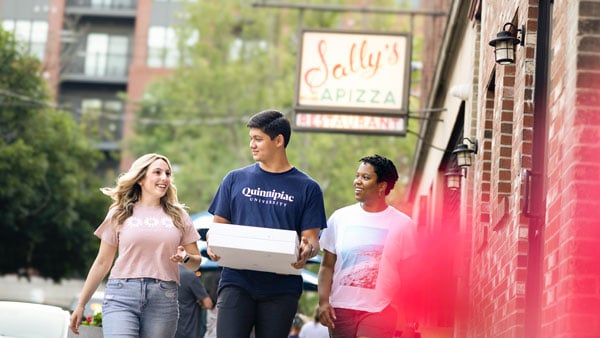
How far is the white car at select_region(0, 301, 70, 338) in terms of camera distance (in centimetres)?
1387

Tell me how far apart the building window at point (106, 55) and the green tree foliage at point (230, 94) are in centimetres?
1658

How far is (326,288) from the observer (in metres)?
8.63

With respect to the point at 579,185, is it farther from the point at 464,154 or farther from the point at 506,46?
the point at 464,154

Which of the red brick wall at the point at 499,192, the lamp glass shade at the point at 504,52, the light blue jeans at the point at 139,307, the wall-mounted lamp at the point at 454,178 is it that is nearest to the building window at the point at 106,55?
the wall-mounted lamp at the point at 454,178

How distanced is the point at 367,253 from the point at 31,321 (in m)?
6.47

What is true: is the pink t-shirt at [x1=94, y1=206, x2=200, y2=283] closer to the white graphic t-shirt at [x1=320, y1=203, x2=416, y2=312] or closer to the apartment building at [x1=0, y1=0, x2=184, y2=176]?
the white graphic t-shirt at [x1=320, y1=203, x2=416, y2=312]

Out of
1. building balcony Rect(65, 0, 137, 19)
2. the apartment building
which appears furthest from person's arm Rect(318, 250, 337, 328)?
building balcony Rect(65, 0, 137, 19)

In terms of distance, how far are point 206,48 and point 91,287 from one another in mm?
44618

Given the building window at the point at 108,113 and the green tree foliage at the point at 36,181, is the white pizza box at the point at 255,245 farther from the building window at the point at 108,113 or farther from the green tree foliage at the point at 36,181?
the building window at the point at 108,113

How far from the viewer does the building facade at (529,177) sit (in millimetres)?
5883

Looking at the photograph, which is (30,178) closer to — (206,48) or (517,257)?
(206,48)

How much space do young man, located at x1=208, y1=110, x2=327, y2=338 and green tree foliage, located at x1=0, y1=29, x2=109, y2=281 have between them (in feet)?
95.0

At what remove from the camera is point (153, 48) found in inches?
2771

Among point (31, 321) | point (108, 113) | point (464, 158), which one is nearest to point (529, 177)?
point (464, 158)
